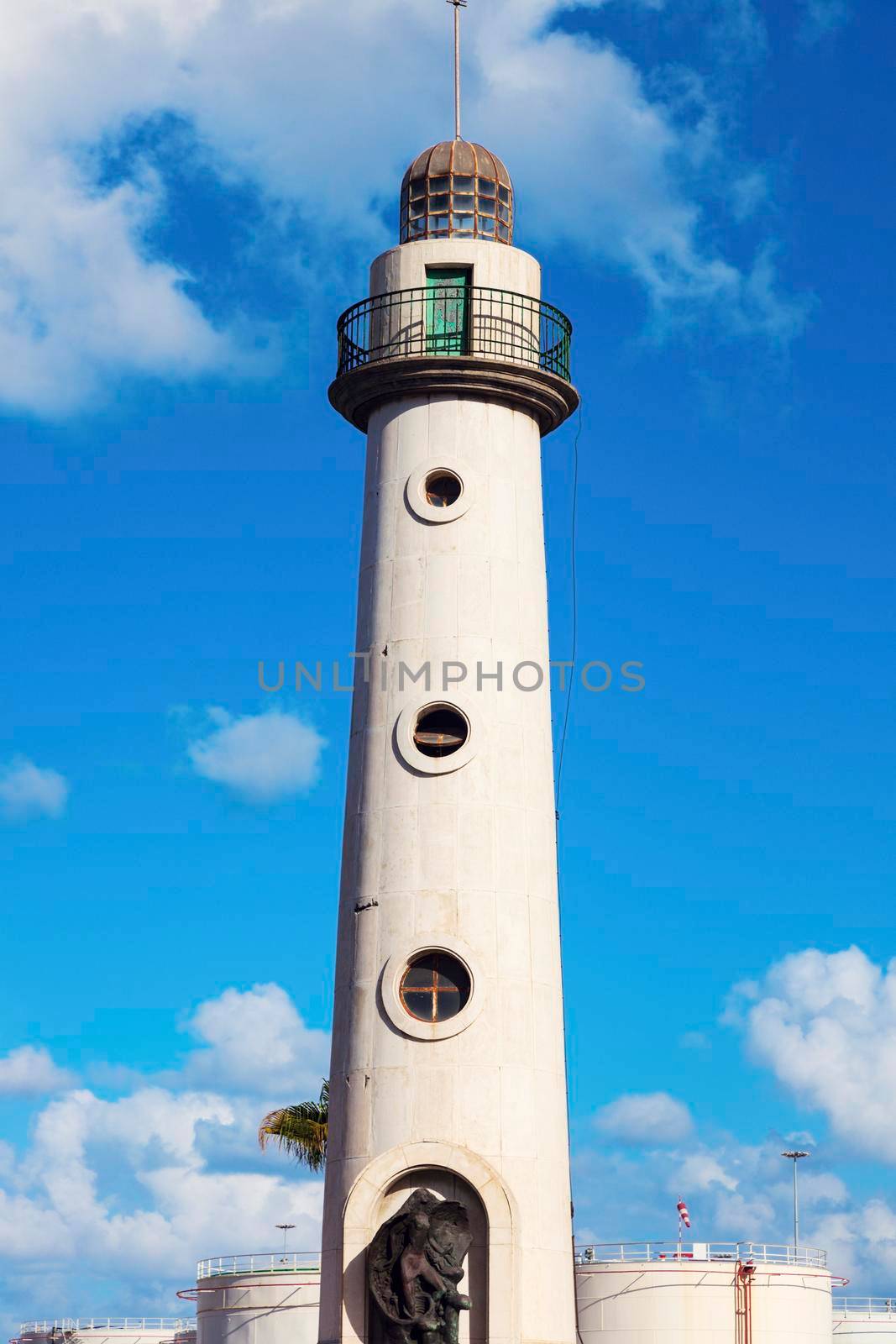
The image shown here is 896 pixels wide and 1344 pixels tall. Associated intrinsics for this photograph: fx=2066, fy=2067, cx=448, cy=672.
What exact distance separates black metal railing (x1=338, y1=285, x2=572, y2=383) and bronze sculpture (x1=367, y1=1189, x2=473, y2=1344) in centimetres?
1487

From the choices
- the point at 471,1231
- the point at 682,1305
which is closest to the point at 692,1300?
the point at 682,1305

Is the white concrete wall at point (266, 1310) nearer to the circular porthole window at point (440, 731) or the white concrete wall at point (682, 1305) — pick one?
the white concrete wall at point (682, 1305)

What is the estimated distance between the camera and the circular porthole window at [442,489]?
36.8 meters

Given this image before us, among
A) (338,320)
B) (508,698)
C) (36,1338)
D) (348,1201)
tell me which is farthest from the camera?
(36,1338)

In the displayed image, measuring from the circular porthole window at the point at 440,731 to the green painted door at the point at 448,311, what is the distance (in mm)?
6631

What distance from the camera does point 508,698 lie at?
118 ft

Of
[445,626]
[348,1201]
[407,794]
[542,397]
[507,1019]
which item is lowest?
[348,1201]

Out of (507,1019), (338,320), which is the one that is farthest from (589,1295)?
(338,320)

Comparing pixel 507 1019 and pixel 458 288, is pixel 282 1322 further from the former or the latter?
pixel 458 288

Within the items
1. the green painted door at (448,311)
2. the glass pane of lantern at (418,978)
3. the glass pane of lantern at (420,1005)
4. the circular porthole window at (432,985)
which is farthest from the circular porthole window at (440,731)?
the green painted door at (448,311)

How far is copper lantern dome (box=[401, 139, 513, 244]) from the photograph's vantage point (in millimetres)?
38781

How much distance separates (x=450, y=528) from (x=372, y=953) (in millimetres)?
7630

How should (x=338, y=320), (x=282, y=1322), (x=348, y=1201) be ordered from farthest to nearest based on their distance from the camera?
(x=282, y=1322)
(x=338, y=320)
(x=348, y=1201)

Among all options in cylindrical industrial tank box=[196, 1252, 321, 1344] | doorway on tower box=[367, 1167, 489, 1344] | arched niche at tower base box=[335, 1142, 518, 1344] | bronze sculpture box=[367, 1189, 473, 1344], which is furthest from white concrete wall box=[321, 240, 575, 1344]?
cylindrical industrial tank box=[196, 1252, 321, 1344]
